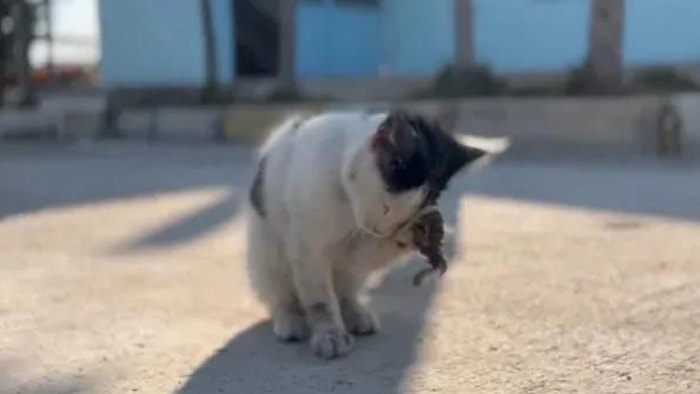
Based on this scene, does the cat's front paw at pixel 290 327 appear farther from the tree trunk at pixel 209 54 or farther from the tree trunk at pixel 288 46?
the tree trunk at pixel 209 54

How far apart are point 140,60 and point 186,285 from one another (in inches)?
653

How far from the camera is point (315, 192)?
4273 mm

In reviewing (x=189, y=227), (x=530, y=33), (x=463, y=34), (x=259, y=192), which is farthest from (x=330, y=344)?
(x=530, y=33)

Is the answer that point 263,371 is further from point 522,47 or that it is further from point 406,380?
point 522,47

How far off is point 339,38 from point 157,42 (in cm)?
297

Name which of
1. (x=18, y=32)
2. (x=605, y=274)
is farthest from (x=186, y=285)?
(x=18, y=32)

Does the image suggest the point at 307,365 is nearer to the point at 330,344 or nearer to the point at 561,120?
the point at 330,344

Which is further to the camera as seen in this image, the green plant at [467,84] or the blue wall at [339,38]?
the blue wall at [339,38]

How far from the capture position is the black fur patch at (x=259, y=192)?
4652mm

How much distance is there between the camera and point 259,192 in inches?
185

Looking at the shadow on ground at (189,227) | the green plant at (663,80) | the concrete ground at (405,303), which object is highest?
the concrete ground at (405,303)

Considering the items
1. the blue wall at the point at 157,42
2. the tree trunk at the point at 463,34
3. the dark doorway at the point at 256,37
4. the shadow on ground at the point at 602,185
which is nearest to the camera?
the shadow on ground at the point at 602,185

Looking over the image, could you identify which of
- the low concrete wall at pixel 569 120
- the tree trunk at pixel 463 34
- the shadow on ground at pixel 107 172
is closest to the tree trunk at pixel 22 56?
the shadow on ground at pixel 107 172

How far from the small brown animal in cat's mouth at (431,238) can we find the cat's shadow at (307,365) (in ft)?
1.10
